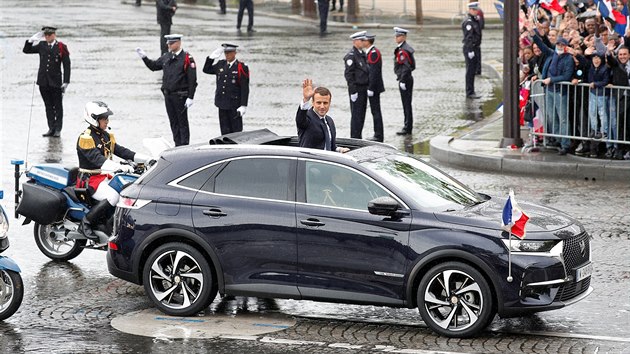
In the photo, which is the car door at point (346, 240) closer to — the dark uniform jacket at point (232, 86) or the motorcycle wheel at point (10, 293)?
the motorcycle wheel at point (10, 293)

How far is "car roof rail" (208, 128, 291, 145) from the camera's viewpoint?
1183 centimetres

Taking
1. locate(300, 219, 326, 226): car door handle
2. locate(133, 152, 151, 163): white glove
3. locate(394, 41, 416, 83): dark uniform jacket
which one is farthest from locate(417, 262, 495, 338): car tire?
locate(394, 41, 416, 83): dark uniform jacket

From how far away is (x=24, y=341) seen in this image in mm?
10570

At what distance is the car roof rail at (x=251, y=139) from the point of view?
11.8 m

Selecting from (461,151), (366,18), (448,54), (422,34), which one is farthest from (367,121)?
(366,18)

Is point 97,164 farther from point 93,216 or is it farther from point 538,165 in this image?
point 538,165

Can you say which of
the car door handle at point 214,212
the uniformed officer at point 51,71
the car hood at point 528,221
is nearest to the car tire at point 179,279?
the car door handle at point 214,212

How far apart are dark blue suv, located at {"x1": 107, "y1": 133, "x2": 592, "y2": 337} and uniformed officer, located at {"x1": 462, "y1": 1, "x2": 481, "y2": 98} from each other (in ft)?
48.0

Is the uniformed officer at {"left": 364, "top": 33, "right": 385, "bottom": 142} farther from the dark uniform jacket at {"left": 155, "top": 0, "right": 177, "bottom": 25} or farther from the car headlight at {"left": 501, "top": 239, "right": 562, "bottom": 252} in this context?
the dark uniform jacket at {"left": 155, "top": 0, "right": 177, "bottom": 25}

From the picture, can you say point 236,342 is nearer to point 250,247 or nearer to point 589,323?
point 250,247

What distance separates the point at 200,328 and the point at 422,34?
28.2 metres

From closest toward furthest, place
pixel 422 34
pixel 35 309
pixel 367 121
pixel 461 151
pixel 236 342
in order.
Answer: pixel 236 342
pixel 35 309
pixel 461 151
pixel 367 121
pixel 422 34

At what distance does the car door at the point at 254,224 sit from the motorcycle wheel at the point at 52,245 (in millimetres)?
2855

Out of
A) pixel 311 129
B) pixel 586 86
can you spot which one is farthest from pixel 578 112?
pixel 311 129
